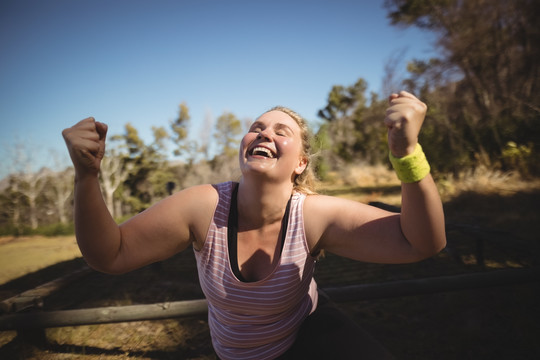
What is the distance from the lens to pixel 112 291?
4027 millimetres

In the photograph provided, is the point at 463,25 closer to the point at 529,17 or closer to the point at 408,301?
the point at 529,17

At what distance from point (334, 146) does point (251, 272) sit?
24717 mm

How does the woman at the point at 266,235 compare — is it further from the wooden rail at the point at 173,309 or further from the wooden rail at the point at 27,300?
the wooden rail at the point at 27,300

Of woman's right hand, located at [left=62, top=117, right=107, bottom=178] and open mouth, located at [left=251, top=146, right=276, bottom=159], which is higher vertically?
woman's right hand, located at [left=62, top=117, right=107, bottom=178]

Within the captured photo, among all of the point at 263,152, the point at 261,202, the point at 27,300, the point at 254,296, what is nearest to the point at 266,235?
the point at 261,202

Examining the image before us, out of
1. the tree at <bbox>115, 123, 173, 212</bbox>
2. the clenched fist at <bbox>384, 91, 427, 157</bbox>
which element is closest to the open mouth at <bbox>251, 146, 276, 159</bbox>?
the clenched fist at <bbox>384, 91, 427, 157</bbox>

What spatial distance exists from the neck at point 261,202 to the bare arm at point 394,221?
6.1 inches

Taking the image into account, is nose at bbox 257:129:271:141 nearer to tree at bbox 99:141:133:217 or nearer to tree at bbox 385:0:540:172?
tree at bbox 385:0:540:172

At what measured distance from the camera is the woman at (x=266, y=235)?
100cm

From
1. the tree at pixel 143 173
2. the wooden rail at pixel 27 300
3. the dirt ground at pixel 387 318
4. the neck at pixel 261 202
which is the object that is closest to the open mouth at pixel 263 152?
the neck at pixel 261 202

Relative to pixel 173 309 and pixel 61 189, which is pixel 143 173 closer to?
pixel 61 189

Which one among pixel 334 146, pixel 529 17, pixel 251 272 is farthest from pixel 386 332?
pixel 334 146

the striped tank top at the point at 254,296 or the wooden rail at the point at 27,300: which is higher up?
the striped tank top at the point at 254,296

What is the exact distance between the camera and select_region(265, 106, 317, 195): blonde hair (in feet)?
5.59
